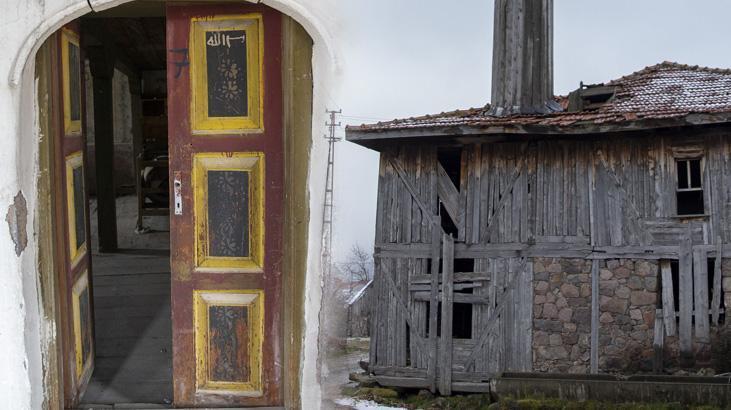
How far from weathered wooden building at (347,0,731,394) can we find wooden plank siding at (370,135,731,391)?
20mm

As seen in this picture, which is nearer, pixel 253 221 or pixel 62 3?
pixel 62 3

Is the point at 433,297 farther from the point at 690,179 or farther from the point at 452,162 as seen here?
the point at 690,179

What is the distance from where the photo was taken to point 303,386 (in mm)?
4027

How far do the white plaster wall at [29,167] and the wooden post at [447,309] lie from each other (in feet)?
23.9

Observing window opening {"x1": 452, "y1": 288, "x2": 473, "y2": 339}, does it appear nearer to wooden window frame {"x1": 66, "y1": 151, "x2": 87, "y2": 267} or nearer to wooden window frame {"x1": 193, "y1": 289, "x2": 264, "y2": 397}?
wooden window frame {"x1": 193, "y1": 289, "x2": 264, "y2": 397}

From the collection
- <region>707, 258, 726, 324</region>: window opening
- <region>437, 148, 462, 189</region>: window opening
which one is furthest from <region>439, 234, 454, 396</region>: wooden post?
<region>707, 258, 726, 324</region>: window opening

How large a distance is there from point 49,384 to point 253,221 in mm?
1456

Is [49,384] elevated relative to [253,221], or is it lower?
lower

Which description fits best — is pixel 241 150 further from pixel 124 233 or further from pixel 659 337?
pixel 659 337

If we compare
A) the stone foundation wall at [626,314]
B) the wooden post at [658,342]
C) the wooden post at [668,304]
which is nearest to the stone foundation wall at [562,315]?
the stone foundation wall at [626,314]

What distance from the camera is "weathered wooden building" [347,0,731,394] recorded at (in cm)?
1052

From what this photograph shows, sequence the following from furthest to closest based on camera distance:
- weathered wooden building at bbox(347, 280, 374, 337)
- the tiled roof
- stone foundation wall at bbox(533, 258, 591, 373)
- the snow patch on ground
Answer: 1. weathered wooden building at bbox(347, 280, 374, 337)
2. the snow patch on ground
3. stone foundation wall at bbox(533, 258, 591, 373)
4. the tiled roof

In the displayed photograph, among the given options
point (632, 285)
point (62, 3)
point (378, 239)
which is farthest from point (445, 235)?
point (62, 3)

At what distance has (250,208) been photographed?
4117 mm
